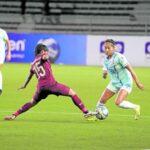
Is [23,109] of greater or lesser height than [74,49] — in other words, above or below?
above

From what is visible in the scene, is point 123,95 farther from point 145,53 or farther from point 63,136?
point 145,53

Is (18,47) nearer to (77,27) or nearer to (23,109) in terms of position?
(77,27)

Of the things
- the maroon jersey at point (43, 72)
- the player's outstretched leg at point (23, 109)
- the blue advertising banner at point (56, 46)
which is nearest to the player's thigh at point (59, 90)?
the maroon jersey at point (43, 72)

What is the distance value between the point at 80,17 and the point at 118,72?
1033 inches

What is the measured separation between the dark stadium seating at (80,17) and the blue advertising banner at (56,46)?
100 inches

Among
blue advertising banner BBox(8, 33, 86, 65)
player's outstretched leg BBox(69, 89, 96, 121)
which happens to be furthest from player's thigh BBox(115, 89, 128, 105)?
blue advertising banner BBox(8, 33, 86, 65)

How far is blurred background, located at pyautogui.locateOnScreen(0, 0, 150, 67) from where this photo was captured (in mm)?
35531

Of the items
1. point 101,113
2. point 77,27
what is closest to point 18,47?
point 77,27

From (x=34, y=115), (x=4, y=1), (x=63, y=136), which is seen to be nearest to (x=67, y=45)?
(x=4, y=1)

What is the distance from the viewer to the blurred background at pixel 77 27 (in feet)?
117

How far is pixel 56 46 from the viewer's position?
118 ft

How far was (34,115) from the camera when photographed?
47.8 feet

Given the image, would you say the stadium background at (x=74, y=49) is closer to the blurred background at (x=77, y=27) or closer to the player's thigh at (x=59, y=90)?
the blurred background at (x=77, y=27)

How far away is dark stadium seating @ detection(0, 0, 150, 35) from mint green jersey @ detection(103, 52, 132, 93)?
24.2m
